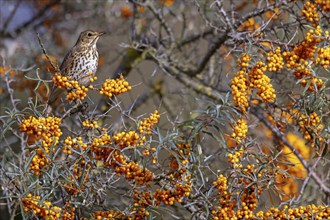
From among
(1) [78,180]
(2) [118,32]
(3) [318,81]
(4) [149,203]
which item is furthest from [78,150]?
(2) [118,32]

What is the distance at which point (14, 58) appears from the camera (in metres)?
6.60

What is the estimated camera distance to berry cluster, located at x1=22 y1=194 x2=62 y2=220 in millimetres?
2838

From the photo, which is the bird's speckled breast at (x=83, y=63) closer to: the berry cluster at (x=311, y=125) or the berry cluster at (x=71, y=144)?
the berry cluster at (x=71, y=144)

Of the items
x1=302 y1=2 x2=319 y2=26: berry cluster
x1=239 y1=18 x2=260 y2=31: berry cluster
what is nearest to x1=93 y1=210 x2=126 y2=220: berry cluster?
x1=302 y1=2 x2=319 y2=26: berry cluster

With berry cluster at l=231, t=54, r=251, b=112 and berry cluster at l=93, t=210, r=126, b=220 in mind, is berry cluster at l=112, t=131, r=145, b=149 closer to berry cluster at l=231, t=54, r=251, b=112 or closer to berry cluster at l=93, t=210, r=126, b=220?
berry cluster at l=93, t=210, r=126, b=220

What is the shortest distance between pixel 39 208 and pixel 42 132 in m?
0.37

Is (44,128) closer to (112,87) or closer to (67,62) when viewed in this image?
(112,87)

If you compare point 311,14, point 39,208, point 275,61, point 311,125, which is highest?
point 311,14

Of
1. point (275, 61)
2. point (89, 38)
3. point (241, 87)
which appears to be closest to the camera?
point (241, 87)

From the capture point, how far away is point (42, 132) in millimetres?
3023

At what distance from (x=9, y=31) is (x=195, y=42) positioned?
8.27 feet

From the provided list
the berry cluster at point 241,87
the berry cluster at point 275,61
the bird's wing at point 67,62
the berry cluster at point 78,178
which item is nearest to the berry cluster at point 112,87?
the berry cluster at point 78,178

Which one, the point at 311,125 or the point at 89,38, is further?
the point at 89,38

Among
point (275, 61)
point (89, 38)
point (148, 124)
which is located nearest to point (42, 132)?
point (148, 124)
